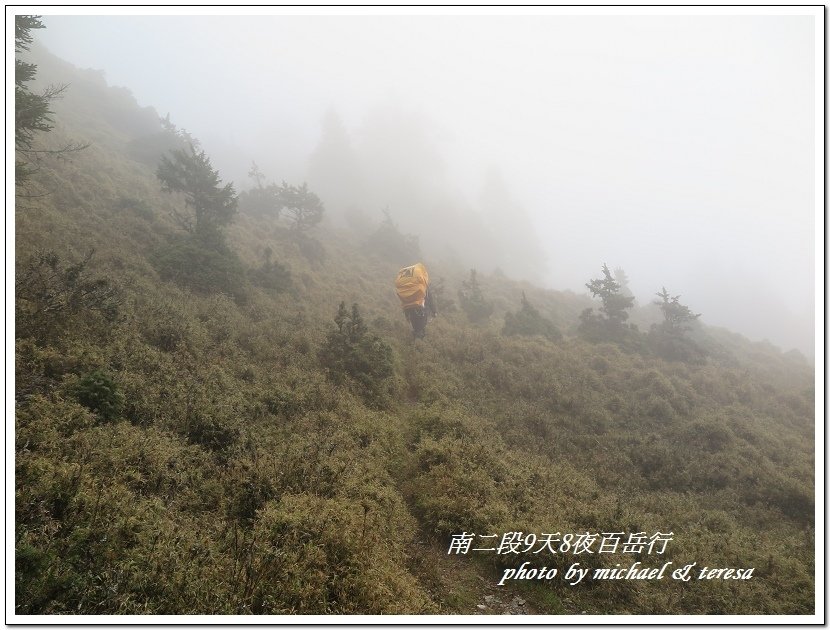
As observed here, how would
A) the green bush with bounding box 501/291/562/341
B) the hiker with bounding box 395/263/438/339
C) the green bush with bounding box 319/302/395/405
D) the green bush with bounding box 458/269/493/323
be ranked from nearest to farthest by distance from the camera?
the green bush with bounding box 319/302/395/405 → the hiker with bounding box 395/263/438/339 → the green bush with bounding box 501/291/562/341 → the green bush with bounding box 458/269/493/323

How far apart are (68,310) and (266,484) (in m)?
6.88

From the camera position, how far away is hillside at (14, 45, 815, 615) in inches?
193

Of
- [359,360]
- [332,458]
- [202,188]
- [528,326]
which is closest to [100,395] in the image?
[332,458]

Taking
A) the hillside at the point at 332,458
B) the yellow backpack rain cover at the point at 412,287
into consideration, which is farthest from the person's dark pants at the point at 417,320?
the hillside at the point at 332,458

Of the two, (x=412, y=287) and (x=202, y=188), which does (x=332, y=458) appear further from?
(x=202, y=188)

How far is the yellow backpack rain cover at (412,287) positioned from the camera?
20531mm

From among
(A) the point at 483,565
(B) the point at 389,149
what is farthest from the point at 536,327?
(B) the point at 389,149

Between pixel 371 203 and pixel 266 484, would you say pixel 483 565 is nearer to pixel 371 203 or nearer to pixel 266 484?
pixel 266 484

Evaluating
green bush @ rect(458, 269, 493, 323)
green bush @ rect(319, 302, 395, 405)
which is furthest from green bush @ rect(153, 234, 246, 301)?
green bush @ rect(458, 269, 493, 323)

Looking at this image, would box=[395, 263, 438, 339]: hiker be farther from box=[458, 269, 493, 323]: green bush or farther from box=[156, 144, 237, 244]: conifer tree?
box=[156, 144, 237, 244]: conifer tree

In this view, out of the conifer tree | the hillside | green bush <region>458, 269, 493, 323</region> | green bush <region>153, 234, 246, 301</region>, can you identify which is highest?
the conifer tree

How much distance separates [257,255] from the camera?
27094 millimetres

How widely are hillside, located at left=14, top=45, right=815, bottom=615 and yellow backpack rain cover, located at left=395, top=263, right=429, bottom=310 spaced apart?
75.0 inches

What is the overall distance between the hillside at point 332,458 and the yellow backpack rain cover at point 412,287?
1906mm
